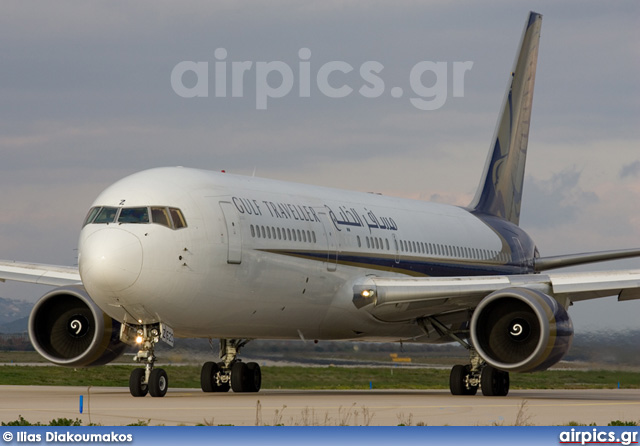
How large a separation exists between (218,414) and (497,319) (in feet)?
27.5

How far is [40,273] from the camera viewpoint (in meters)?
24.6

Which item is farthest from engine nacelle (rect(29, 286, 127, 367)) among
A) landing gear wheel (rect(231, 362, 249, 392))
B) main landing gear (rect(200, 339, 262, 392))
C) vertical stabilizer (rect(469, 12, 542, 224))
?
vertical stabilizer (rect(469, 12, 542, 224))

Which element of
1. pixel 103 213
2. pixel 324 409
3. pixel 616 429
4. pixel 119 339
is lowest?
pixel 616 429

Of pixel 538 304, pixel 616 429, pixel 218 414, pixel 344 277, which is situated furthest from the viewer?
pixel 344 277

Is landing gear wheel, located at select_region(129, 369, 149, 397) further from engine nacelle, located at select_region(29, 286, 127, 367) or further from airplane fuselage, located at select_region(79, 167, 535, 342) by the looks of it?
engine nacelle, located at select_region(29, 286, 127, 367)

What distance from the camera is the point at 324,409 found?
1719 centimetres

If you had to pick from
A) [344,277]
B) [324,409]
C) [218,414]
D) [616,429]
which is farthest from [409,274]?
[616,429]

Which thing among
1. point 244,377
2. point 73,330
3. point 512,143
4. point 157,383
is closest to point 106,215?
point 157,383

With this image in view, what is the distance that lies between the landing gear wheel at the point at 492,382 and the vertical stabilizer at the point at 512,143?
1025 centimetres

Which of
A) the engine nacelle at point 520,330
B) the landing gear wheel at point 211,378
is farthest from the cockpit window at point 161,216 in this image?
the engine nacelle at point 520,330

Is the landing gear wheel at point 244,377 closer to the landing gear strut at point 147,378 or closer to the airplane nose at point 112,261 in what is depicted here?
the landing gear strut at point 147,378

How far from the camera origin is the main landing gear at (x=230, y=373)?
24375 mm

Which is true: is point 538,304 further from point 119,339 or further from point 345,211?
point 119,339

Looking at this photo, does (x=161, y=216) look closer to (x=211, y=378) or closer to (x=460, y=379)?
(x=211, y=378)
